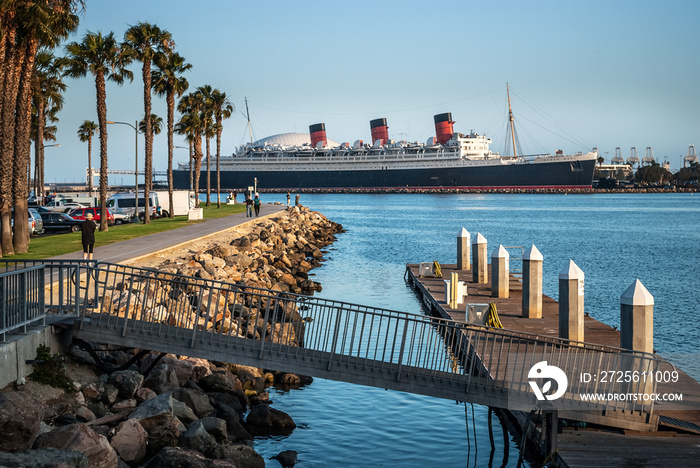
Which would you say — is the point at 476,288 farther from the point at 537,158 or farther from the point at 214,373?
the point at 537,158

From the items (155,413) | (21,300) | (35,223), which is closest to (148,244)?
(35,223)

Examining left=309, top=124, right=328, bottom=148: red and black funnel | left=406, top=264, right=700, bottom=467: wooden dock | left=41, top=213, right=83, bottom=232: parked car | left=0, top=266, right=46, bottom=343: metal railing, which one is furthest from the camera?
left=309, top=124, right=328, bottom=148: red and black funnel

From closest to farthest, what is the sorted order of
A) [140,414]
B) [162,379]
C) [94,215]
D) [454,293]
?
1. [140,414]
2. [162,379]
3. [454,293]
4. [94,215]

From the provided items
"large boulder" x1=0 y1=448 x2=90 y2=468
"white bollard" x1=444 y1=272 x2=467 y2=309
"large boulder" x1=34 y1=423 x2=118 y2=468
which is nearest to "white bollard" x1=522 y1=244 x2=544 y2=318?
"white bollard" x1=444 y1=272 x2=467 y2=309

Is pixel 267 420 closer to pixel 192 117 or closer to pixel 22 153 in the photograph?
pixel 22 153

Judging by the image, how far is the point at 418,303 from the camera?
2577cm

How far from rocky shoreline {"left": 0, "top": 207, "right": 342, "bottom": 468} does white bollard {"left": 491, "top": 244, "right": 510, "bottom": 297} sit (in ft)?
23.6

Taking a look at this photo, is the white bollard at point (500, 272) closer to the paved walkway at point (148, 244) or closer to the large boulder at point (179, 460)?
the paved walkway at point (148, 244)

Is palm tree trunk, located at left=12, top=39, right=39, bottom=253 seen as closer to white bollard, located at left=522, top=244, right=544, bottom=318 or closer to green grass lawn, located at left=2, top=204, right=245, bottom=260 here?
green grass lawn, located at left=2, top=204, right=245, bottom=260

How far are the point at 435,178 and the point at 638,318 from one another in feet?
490

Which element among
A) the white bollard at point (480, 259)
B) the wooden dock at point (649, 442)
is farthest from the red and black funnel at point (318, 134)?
the wooden dock at point (649, 442)

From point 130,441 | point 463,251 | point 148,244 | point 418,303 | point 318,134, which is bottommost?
point 418,303

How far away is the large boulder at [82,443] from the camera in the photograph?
8070 mm

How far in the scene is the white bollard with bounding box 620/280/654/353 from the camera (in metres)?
10.7
